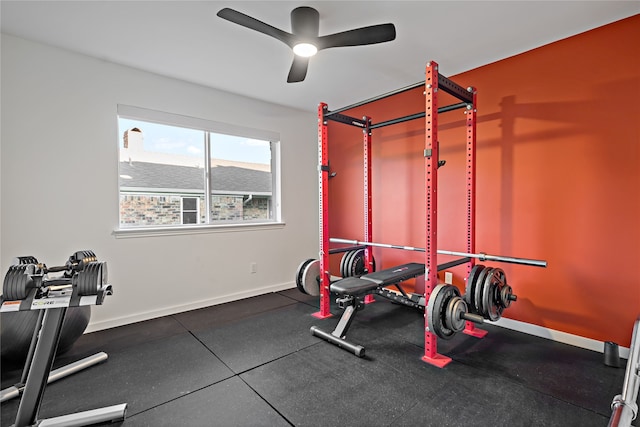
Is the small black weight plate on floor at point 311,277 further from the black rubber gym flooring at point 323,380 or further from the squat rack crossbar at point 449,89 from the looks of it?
the squat rack crossbar at point 449,89

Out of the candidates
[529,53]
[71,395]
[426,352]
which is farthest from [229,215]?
[529,53]

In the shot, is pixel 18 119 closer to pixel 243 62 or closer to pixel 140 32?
pixel 140 32

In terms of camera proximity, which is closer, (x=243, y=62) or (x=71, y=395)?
(x=71, y=395)

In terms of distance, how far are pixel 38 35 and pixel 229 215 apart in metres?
2.29

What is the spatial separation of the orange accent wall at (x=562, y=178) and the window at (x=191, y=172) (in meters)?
2.27

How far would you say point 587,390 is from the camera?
6.05 ft

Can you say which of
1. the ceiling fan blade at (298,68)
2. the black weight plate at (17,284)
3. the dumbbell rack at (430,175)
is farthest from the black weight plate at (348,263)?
the black weight plate at (17,284)

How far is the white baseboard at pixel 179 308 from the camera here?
284cm

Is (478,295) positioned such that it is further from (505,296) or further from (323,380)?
(323,380)

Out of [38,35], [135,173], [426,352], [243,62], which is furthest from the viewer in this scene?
[135,173]

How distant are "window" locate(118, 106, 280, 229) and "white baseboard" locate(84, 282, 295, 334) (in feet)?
2.91

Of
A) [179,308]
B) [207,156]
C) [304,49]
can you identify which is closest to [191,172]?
[207,156]

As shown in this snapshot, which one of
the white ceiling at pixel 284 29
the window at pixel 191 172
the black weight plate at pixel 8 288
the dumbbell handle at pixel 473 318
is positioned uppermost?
the white ceiling at pixel 284 29

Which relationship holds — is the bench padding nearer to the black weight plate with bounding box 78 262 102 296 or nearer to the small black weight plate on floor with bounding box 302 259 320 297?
the small black weight plate on floor with bounding box 302 259 320 297
